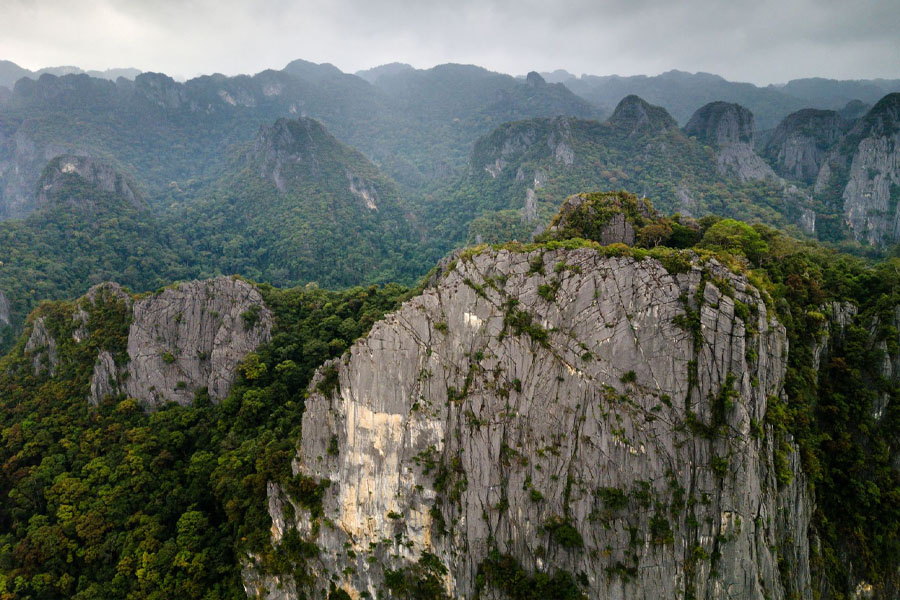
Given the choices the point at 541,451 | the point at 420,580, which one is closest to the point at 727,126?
the point at 541,451

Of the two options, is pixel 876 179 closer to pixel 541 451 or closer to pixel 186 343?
pixel 541 451

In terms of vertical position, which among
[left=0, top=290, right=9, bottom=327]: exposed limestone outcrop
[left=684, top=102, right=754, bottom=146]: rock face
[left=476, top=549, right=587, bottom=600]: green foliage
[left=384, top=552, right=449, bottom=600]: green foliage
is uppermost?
[left=684, top=102, right=754, bottom=146]: rock face

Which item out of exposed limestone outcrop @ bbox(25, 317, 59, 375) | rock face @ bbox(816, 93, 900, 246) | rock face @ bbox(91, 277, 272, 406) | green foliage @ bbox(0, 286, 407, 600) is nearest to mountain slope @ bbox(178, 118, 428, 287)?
rock face @ bbox(91, 277, 272, 406)

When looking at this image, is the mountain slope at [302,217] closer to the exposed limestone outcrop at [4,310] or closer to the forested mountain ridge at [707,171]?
the forested mountain ridge at [707,171]

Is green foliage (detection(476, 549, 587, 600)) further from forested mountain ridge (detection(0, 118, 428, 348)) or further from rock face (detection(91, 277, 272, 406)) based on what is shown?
forested mountain ridge (detection(0, 118, 428, 348))

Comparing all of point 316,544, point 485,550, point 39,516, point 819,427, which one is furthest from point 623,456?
point 39,516

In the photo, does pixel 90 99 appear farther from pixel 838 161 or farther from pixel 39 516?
pixel 838 161

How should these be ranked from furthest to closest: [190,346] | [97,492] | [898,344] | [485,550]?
1. [190,346]
2. [97,492]
3. [485,550]
4. [898,344]
